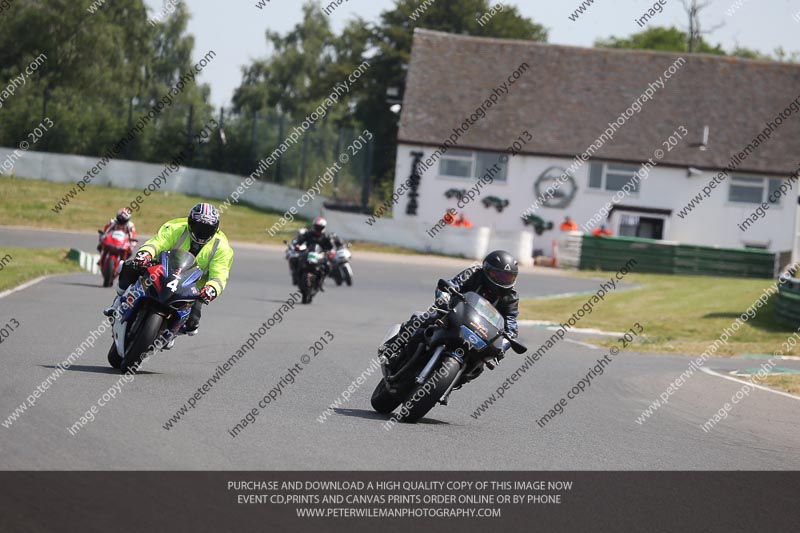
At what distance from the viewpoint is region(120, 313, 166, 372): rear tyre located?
10.4 meters

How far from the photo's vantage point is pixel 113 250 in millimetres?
22188

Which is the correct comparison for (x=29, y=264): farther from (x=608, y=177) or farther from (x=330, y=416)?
(x=608, y=177)

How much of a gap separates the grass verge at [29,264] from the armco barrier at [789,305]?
540 inches

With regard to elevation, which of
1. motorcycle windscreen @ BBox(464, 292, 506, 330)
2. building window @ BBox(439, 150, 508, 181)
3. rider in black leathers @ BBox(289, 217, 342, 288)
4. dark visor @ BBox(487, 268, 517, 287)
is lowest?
rider in black leathers @ BBox(289, 217, 342, 288)

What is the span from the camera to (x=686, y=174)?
4725cm

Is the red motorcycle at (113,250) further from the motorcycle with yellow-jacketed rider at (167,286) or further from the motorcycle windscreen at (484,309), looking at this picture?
the motorcycle windscreen at (484,309)

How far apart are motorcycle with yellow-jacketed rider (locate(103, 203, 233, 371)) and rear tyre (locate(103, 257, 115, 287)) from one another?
38.1 ft

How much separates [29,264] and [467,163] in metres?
24.9

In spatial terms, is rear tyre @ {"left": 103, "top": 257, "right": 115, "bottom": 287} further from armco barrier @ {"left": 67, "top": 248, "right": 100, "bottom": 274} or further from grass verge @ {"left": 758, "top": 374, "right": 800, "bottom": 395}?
grass verge @ {"left": 758, "top": 374, "right": 800, "bottom": 395}

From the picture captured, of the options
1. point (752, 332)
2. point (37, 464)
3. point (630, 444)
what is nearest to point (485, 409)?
point (630, 444)

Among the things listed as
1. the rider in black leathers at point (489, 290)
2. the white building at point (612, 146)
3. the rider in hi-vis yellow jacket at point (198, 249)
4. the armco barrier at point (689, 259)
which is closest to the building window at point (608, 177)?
the white building at point (612, 146)

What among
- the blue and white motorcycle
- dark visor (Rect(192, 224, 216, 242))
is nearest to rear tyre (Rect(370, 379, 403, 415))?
the blue and white motorcycle

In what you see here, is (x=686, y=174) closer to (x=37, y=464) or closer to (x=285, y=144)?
(x=285, y=144)

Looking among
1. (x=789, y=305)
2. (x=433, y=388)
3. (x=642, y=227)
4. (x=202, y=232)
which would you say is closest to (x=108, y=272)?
(x=202, y=232)
